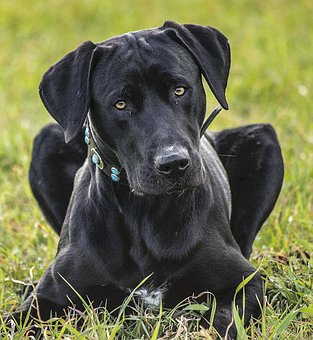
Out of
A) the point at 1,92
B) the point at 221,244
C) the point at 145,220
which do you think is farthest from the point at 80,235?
the point at 1,92

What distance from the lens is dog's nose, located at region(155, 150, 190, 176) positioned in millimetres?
3605

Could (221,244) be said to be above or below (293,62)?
above

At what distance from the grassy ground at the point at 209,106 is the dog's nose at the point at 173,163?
626 millimetres

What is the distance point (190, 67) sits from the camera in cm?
398

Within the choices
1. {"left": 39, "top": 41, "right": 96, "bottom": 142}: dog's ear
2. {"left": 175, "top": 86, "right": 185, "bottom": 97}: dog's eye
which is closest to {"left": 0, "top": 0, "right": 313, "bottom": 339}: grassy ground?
{"left": 39, "top": 41, "right": 96, "bottom": 142}: dog's ear

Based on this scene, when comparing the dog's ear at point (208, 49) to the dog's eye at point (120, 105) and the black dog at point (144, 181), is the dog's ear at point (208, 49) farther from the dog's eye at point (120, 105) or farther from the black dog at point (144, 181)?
the dog's eye at point (120, 105)

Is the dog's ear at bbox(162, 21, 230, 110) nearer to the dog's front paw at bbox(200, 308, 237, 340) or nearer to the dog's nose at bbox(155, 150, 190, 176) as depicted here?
the dog's nose at bbox(155, 150, 190, 176)

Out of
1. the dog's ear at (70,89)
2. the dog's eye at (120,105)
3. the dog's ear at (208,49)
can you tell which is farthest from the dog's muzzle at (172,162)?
the dog's ear at (208,49)

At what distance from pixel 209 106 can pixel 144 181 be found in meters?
3.62

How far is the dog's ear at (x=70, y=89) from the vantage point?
153 inches

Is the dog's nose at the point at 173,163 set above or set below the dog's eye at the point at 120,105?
below

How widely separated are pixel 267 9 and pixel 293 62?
5.95 ft

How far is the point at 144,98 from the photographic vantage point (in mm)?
3820

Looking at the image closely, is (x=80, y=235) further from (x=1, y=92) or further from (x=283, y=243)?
(x=1, y=92)
